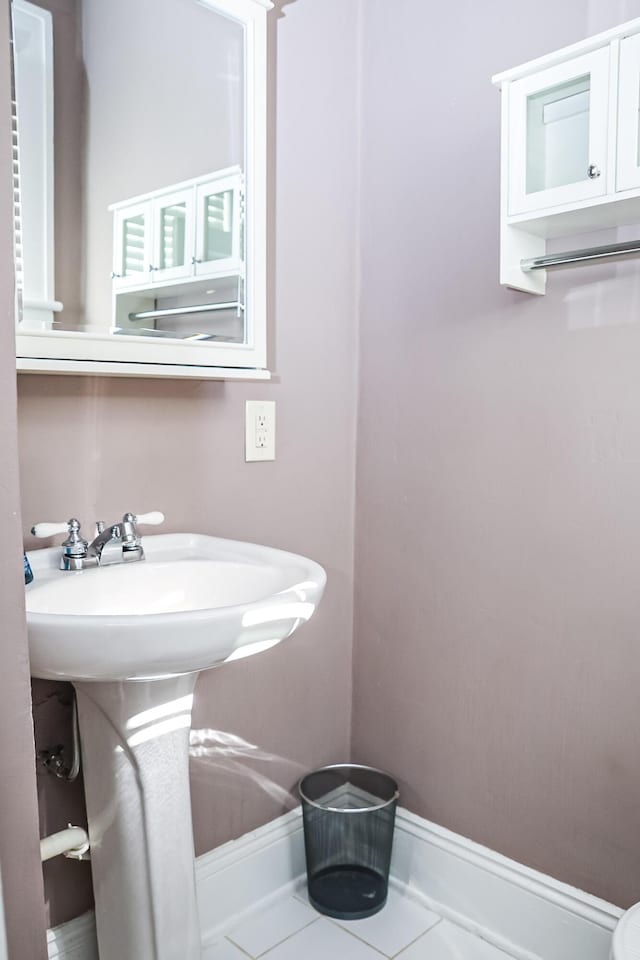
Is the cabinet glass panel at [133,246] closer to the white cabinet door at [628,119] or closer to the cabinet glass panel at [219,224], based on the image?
the cabinet glass panel at [219,224]

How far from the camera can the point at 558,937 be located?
1.50 meters

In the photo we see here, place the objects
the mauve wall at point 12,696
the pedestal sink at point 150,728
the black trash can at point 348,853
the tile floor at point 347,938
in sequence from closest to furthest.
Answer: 1. the mauve wall at point 12,696
2. the pedestal sink at point 150,728
3. the tile floor at point 347,938
4. the black trash can at point 348,853

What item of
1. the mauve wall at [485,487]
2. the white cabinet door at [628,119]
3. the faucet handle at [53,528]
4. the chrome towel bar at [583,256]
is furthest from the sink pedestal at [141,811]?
the white cabinet door at [628,119]

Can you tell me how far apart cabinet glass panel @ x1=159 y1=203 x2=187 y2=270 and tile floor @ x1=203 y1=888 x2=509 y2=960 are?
1.31 m

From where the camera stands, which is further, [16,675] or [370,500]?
[370,500]

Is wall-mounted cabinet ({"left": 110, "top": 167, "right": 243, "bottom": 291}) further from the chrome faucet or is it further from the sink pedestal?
the sink pedestal

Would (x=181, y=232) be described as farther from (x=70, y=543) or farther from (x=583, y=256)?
(x=583, y=256)

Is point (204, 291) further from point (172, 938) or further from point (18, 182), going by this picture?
point (172, 938)

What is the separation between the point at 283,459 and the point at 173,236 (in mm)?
534

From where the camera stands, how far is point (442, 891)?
67.0 inches

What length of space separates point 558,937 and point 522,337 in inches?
45.0

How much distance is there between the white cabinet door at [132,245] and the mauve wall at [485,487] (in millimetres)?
616

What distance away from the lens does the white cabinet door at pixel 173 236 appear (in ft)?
4.51

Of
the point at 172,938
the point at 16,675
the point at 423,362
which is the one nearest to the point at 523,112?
the point at 423,362
